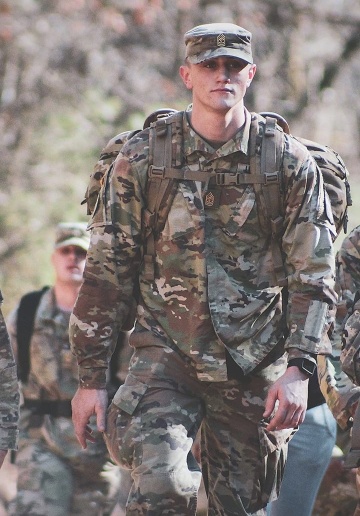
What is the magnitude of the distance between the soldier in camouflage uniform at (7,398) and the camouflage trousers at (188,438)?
0.56 meters

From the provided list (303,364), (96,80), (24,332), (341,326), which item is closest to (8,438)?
(303,364)

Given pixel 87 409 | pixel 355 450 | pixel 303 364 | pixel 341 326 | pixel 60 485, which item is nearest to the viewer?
pixel 303 364

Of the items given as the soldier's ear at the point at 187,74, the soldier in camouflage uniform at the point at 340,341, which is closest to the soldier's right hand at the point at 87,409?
the soldier in camouflage uniform at the point at 340,341

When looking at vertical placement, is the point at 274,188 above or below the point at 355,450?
above

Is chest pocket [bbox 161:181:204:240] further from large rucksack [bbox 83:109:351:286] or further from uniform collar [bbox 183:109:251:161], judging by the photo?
uniform collar [bbox 183:109:251:161]

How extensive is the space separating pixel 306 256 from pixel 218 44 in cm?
96

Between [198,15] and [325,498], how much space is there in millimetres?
13696

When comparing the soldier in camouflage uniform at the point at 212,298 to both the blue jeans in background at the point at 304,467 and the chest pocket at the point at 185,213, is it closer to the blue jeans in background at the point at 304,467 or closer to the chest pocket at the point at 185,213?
the chest pocket at the point at 185,213

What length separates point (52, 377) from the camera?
31.1 ft

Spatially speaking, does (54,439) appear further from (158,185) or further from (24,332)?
(158,185)

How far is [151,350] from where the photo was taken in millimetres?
6398

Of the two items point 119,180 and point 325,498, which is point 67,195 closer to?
point 325,498

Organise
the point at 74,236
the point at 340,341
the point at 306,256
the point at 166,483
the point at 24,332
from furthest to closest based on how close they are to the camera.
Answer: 1. the point at 74,236
2. the point at 24,332
3. the point at 340,341
4. the point at 306,256
5. the point at 166,483

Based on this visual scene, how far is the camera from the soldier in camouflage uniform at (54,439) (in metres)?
9.45
